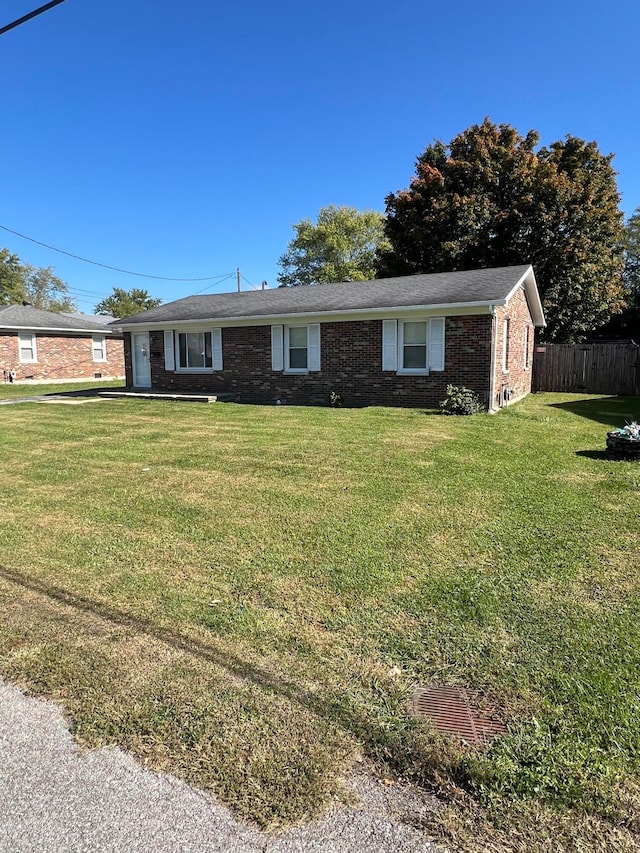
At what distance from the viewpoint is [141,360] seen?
18.7 metres

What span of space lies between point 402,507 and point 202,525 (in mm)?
1915

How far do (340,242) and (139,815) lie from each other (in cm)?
4487

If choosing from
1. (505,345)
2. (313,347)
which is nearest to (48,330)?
(313,347)

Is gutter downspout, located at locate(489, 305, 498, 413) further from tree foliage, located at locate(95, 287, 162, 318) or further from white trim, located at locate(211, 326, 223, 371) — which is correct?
tree foliage, located at locate(95, 287, 162, 318)

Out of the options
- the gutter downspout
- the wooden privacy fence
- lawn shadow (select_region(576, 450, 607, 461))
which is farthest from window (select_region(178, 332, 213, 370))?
lawn shadow (select_region(576, 450, 607, 461))

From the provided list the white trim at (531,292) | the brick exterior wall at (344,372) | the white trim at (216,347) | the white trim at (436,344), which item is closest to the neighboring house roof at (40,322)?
the white trim at (216,347)

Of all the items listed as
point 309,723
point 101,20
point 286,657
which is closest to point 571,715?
point 309,723

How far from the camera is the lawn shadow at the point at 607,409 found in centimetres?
1127

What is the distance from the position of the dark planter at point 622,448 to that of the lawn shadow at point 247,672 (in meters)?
6.14

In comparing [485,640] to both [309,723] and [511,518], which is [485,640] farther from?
[511,518]

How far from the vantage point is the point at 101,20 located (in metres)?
6.23

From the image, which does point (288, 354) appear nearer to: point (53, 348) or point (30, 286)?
point (53, 348)

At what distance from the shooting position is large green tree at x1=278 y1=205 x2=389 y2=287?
43.3 m

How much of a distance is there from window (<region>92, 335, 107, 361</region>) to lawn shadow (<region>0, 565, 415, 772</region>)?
25952 millimetres
